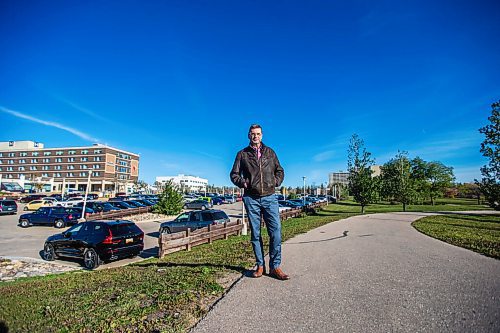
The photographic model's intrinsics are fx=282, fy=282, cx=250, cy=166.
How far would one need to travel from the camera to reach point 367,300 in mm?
3258

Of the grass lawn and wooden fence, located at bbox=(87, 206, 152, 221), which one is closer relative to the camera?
the grass lawn

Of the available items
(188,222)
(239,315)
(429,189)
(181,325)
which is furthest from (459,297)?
(429,189)

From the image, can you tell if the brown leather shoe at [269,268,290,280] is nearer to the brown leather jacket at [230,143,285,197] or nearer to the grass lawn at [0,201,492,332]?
the grass lawn at [0,201,492,332]

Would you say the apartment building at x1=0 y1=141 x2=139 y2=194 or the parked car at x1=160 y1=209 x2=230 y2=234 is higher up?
the apartment building at x1=0 y1=141 x2=139 y2=194

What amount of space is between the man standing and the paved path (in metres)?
0.35

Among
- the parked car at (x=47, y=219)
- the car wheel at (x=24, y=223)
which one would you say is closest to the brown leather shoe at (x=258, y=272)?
the parked car at (x=47, y=219)

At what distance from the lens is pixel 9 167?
109m

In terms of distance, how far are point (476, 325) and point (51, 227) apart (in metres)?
27.5

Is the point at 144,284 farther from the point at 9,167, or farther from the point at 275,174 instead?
the point at 9,167

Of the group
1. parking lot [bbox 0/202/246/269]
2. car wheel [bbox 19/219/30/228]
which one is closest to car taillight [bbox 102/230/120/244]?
parking lot [bbox 0/202/246/269]

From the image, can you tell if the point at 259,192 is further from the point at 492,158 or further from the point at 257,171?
the point at 492,158

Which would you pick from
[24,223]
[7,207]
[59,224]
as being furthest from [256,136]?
[7,207]

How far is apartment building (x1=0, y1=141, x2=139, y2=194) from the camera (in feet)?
322

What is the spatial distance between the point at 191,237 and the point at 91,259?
362cm
